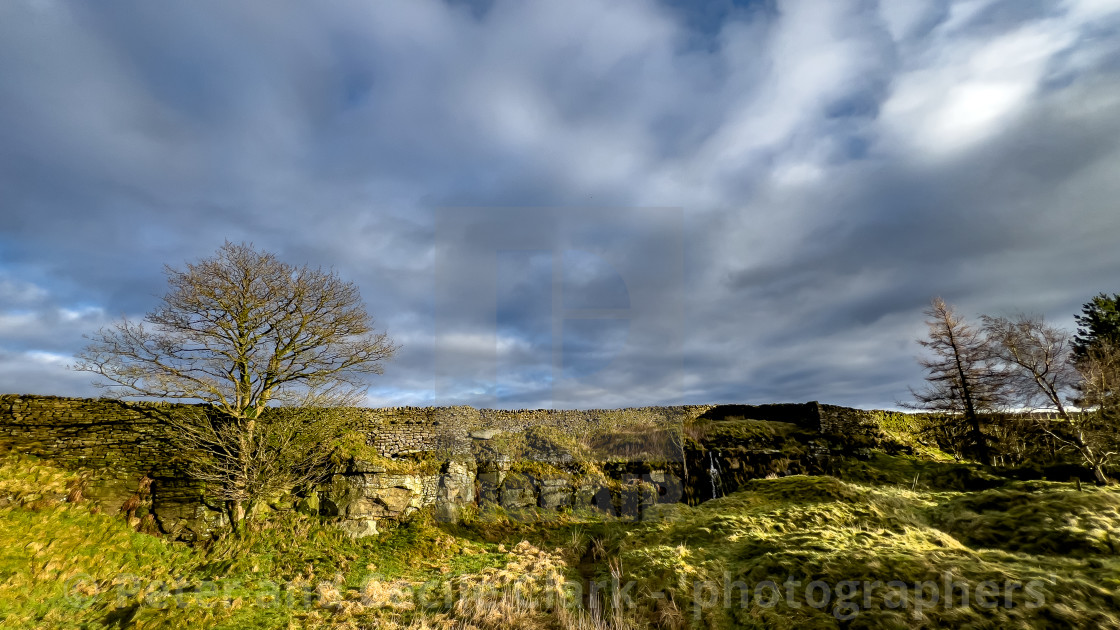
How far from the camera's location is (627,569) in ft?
37.2

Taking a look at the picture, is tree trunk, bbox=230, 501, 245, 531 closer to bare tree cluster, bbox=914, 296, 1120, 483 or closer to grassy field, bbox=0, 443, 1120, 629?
grassy field, bbox=0, 443, 1120, 629

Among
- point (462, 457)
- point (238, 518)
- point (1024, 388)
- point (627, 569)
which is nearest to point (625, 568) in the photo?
point (627, 569)

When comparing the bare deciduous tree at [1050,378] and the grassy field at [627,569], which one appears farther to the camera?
the bare deciduous tree at [1050,378]

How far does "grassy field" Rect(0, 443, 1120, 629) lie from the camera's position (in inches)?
269

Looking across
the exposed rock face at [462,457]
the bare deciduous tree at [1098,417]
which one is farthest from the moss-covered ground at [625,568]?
the bare deciduous tree at [1098,417]

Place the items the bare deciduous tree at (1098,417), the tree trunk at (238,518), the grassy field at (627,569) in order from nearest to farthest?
the grassy field at (627,569)
the tree trunk at (238,518)
the bare deciduous tree at (1098,417)

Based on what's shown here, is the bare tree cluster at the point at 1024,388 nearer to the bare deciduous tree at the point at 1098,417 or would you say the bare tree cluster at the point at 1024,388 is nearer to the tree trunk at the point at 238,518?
the bare deciduous tree at the point at 1098,417

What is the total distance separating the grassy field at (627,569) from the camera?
6.84 meters

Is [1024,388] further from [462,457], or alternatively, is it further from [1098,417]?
[462,457]

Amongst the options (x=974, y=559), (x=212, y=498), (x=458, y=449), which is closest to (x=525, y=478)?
(x=458, y=449)

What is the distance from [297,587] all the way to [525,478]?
9.14 m

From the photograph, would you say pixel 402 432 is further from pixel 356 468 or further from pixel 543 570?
pixel 543 570

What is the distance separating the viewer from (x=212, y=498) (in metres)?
12.6

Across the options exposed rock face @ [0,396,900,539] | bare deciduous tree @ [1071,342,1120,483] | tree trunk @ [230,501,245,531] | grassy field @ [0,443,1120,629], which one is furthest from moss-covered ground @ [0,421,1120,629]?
bare deciduous tree @ [1071,342,1120,483]
